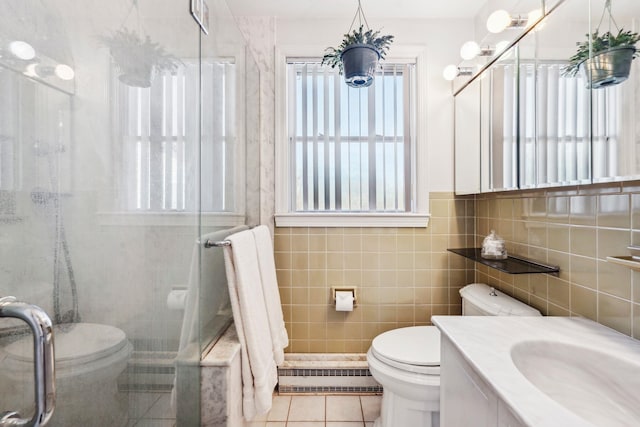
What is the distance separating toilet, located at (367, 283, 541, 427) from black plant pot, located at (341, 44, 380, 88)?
4.43 feet

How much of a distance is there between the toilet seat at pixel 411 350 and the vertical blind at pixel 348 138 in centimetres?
78

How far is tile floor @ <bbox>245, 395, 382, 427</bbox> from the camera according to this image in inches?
66.3

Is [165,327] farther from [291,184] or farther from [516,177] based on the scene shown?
[516,177]

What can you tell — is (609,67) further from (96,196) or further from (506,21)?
(96,196)

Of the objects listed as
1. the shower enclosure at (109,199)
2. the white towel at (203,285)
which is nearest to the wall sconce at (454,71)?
the shower enclosure at (109,199)

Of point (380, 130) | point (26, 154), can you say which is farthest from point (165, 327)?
point (380, 130)

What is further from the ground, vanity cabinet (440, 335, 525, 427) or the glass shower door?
the glass shower door

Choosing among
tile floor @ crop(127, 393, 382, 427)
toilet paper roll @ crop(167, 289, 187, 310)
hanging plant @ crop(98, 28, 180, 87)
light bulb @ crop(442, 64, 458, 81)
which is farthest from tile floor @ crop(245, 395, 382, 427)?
light bulb @ crop(442, 64, 458, 81)

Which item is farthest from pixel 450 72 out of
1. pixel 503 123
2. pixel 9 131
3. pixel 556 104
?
pixel 9 131

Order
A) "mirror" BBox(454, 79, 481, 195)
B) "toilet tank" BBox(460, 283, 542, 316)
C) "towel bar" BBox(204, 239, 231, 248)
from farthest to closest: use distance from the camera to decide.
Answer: "mirror" BBox(454, 79, 481, 195)
"toilet tank" BBox(460, 283, 542, 316)
"towel bar" BBox(204, 239, 231, 248)

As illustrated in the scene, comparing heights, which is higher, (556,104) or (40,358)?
(556,104)

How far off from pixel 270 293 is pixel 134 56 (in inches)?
44.5

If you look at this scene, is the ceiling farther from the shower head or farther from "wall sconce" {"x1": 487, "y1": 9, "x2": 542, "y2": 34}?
the shower head

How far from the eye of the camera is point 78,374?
2.04ft
